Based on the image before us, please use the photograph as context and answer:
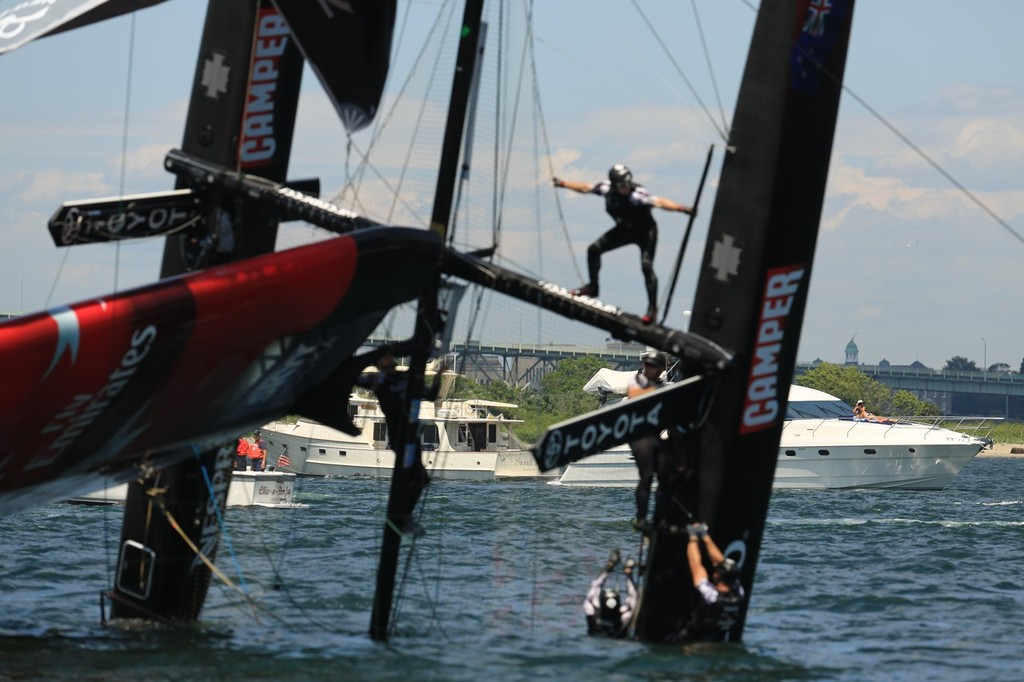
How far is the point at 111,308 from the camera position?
459 inches

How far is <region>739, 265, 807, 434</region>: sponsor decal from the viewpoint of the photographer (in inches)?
516

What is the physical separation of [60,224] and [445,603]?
613 cm

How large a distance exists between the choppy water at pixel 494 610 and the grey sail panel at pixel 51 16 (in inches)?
208

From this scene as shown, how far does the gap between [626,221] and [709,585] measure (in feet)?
10.5

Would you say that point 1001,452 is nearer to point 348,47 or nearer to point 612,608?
point 612,608

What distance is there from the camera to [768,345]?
13.2m

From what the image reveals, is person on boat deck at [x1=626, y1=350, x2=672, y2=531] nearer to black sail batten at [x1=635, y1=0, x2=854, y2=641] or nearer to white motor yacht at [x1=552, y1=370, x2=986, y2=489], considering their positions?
black sail batten at [x1=635, y1=0, x2=854, y2=641]

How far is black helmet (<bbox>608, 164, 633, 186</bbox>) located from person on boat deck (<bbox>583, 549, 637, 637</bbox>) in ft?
10.8

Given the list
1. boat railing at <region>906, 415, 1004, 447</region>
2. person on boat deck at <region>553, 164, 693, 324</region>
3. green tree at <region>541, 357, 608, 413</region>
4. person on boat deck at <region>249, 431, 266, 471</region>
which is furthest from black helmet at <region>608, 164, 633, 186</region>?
person on boat deck at <region>249, 431, 266, 471</region>

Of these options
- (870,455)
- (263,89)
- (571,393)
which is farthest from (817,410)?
(263,89)

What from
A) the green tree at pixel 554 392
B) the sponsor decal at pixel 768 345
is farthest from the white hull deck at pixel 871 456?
the sponsor decal at pixel 768 345

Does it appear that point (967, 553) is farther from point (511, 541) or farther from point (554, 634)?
point (554, 634)

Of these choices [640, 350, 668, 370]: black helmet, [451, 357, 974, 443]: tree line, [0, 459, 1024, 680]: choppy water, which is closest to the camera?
[0, 459, 1024, 680]: choppy water

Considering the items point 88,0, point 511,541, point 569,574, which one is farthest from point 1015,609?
point 88,0
